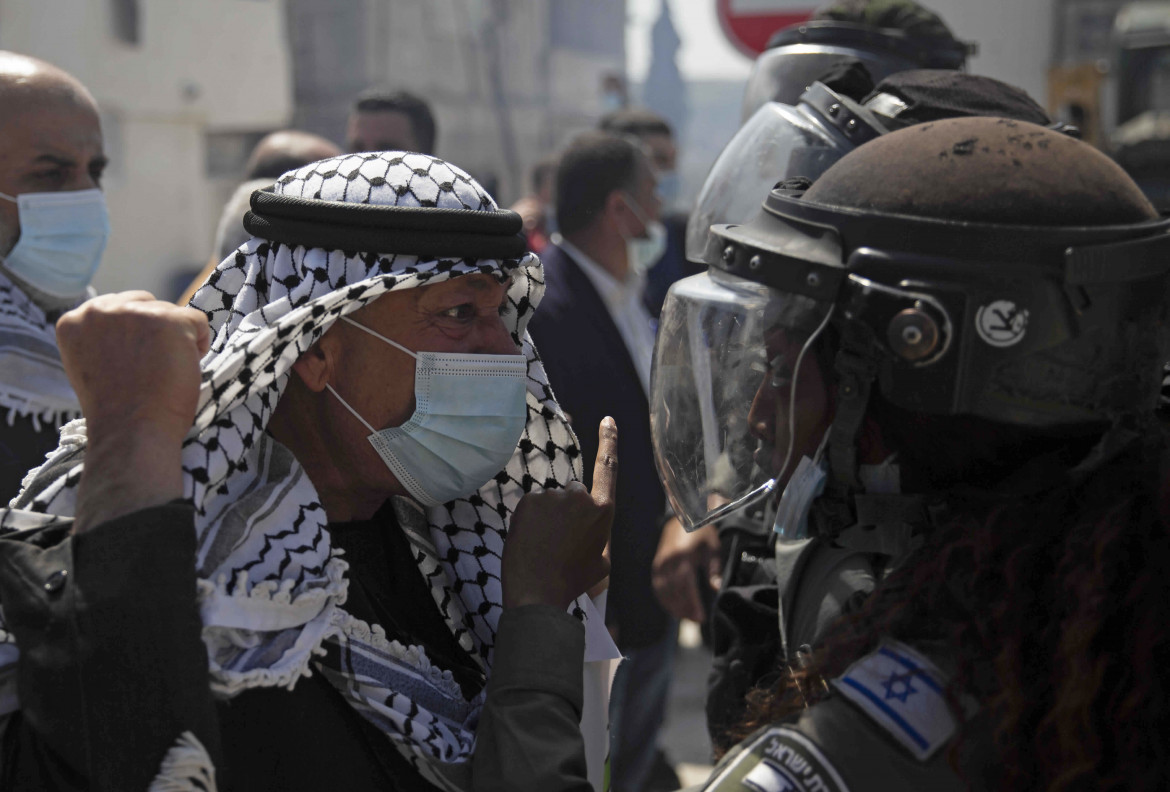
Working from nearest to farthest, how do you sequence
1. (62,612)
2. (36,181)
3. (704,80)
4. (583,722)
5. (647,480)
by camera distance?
(62,612), (583,722), (36,181), (647,480), (704,80)

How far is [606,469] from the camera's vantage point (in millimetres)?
1868

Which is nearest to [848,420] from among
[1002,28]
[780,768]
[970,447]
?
[970,447]

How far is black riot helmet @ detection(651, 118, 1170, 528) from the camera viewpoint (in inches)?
51.9

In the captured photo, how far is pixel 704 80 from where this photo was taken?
55.8m

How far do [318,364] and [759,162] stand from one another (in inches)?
49.2

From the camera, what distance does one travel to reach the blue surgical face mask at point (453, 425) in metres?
1.75

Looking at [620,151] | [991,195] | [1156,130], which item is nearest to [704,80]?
[1156,130]

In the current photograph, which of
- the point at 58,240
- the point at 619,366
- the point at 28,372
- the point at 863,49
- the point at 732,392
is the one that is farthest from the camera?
the point at 619,366

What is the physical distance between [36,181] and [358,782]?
2.18 m

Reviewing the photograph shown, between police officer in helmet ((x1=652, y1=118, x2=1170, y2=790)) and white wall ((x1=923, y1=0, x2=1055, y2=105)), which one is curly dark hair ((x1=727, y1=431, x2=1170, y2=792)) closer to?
police officer in helmet ((x1=652, y1=118, x2=1170, y2=790))

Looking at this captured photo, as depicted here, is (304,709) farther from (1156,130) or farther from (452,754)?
(1156,130)

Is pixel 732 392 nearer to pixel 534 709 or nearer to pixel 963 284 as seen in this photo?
pixel 963 284

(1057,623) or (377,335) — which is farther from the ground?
(377,335)

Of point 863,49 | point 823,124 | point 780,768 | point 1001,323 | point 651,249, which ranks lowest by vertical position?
point 651,249
